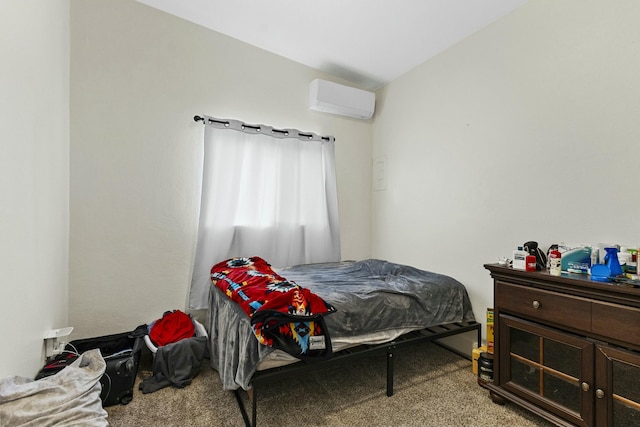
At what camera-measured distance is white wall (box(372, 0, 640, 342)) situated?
5.30 ft

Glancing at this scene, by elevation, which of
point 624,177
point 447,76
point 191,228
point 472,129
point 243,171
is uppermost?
point 447,76

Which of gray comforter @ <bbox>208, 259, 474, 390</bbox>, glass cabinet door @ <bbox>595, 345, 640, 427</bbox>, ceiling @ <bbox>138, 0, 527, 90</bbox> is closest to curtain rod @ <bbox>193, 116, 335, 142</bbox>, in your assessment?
ceiling @ <bbox>138, 0, 527, 90</bbox>

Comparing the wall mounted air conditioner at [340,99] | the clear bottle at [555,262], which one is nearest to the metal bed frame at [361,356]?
the clear bottle at [555,262]

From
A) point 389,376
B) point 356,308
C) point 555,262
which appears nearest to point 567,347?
point 555,262

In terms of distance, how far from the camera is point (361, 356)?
5.82 feet

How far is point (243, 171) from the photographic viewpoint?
2.76m

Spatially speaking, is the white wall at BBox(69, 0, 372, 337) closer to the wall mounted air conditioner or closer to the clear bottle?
the wall mounted air conditioner

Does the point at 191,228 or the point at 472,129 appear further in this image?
the point at 191,228

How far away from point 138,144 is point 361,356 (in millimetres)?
2357

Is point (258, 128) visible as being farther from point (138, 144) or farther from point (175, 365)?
point (175, 365)

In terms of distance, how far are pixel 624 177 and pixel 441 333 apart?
1434 millimetres

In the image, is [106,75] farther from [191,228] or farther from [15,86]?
[191,228]

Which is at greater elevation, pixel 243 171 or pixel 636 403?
pixel 243 171

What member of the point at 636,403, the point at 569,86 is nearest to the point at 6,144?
the point at 636,403
